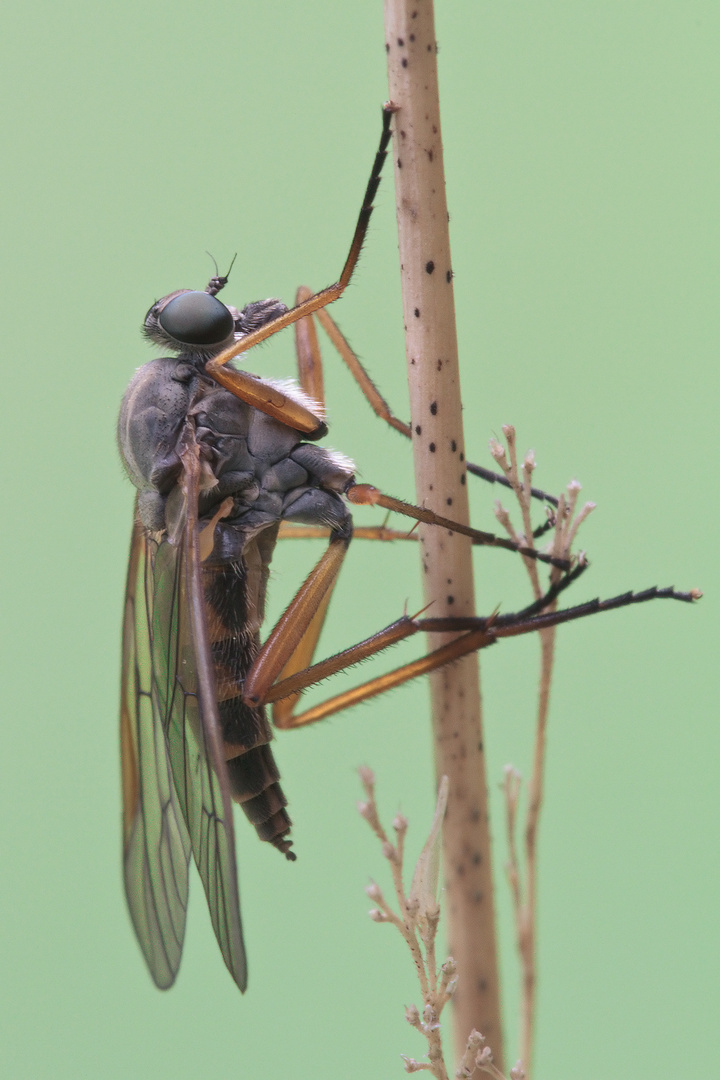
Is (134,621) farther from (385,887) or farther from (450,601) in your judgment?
(385,887)

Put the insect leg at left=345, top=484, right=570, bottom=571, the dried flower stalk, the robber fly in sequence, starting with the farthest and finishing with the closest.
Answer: the robber fly, the insect leg at left=345, top=484, right=570, bottom=571, the dried flower stalk

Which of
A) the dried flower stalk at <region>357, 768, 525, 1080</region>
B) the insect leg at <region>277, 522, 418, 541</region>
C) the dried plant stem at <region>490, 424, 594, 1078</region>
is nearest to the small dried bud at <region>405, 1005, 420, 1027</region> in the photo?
the dried flower stalk at <region>357, 768, 525, 1080</region>

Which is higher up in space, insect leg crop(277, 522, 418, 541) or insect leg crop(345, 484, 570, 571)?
insect leg crop(277, 522, 418, 541)

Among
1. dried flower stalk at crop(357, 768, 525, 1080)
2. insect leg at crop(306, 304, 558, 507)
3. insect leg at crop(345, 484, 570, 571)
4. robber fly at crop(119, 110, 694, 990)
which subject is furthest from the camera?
insect leg at crop(306, 304, 558, 507)

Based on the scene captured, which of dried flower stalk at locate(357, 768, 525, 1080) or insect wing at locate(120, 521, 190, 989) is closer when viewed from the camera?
dried flower stalk at locate(357, 768, 525, 1080)

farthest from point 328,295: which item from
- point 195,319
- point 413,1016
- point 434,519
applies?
point 413,1016

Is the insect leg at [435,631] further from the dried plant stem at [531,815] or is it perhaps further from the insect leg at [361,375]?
the insect leg at [361,375]

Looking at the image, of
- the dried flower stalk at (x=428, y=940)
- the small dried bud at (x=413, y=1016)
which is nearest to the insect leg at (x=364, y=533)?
the dried flower stalk at (x=428, y=940)

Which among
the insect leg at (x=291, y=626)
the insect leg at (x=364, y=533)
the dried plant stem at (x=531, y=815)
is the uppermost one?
the insect leg at (x=364, y=533)

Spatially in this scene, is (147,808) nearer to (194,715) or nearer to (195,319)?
(194,715)

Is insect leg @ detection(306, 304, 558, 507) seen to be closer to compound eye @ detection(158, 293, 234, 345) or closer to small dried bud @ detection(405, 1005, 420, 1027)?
compound eye @ detection(158, 293, 234, 345)
